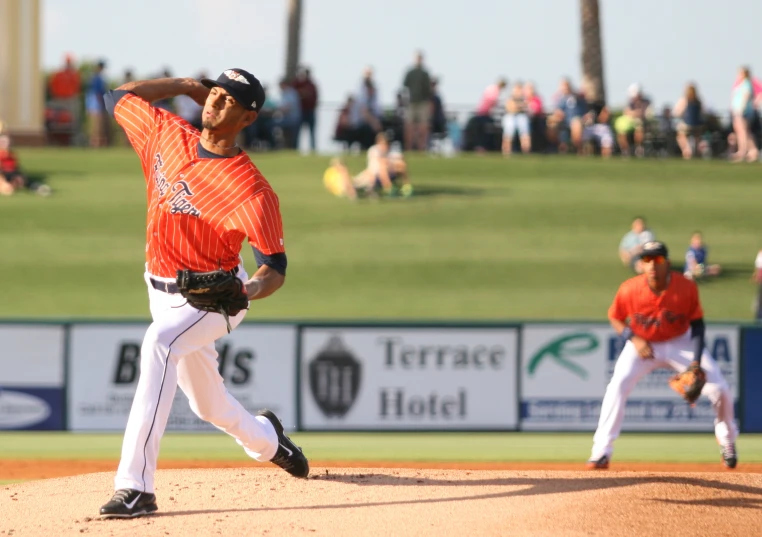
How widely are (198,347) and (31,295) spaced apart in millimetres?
16114

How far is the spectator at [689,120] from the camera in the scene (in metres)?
26.0

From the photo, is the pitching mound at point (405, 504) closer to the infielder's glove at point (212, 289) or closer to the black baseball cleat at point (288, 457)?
the black baseball cleat at point (288, 457)

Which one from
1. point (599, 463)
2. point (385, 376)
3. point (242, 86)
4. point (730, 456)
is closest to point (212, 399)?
point (242, 86)

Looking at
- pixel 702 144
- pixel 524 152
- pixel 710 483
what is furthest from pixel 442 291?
pixel 710 483

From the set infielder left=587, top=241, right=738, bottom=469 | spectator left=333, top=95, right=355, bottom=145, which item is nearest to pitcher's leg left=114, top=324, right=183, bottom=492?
infielder left=587, top=241, right=738, bottom=469

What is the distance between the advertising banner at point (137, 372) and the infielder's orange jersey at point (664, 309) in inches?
218

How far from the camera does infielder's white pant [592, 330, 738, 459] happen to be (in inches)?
403

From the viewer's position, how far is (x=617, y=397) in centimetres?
1030

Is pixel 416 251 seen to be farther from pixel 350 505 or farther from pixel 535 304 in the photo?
pixel 350 505

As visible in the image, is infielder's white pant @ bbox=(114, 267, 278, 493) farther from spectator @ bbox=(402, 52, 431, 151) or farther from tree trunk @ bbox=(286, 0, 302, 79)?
tree trunk @ bbox=(286, 0, 302, 79)

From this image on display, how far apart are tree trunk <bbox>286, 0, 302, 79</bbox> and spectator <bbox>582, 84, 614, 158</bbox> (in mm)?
Result: 8003

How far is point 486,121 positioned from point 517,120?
1111 millimetres

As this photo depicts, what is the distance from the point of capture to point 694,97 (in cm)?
2591

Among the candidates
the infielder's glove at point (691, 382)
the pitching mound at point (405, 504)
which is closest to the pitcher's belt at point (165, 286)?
the pitching mound at point (405, 504)
